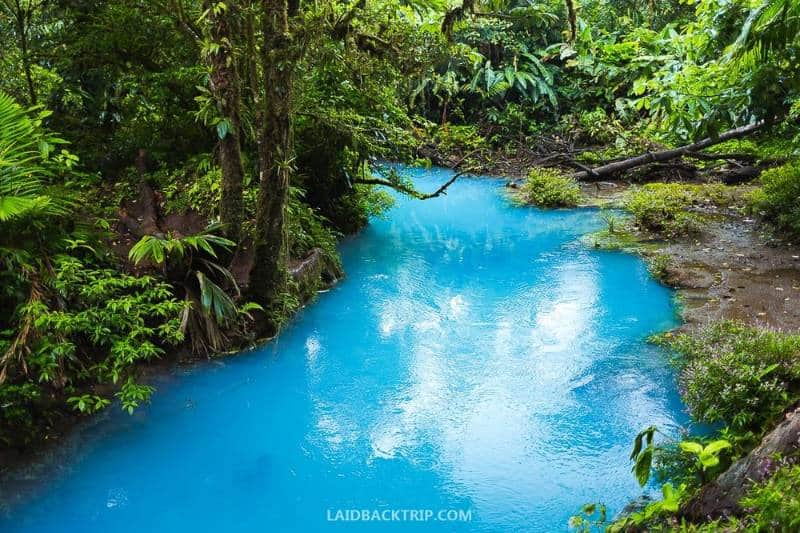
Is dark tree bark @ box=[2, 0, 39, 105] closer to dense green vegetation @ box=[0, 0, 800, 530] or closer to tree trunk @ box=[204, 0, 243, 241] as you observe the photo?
dense green vegetation @ box=[0, 0, 800, 530]

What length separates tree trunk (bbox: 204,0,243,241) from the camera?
5.07m

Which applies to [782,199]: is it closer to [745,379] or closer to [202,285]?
[745,379]

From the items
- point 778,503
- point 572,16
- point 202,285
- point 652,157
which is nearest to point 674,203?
point 652,157

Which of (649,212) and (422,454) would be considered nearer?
(422,454)

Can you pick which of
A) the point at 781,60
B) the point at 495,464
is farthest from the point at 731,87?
the point at 495,464

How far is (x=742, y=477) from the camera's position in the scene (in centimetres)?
260

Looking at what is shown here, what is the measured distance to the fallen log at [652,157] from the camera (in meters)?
10.4

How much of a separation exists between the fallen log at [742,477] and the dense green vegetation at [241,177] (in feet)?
0.34

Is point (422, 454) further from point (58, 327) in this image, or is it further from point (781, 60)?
point (781, 60)

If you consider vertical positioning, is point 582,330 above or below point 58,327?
below

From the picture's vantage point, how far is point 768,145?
10.1 metres

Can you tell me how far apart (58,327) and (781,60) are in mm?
7287

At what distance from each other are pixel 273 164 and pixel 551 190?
653 cm

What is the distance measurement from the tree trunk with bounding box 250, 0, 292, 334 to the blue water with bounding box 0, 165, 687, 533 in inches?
22.1
